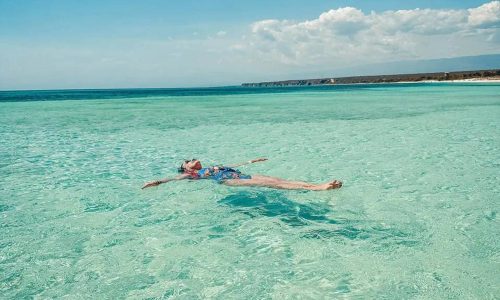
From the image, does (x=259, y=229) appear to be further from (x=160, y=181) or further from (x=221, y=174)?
(x=160, y=181)

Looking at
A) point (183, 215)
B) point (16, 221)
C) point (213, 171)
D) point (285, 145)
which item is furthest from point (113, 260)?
point (285, 145)

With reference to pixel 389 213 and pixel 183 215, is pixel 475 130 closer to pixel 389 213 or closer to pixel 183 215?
pixel 389 213

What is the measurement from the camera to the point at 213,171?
27.5ft

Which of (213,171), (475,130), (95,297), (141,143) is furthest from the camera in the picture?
(475,130)

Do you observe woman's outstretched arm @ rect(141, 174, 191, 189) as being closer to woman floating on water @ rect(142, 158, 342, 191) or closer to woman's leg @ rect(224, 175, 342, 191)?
woman floating on water @ rect(142, 158, 342, 191)

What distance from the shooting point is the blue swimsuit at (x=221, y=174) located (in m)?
8.03

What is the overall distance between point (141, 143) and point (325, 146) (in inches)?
272

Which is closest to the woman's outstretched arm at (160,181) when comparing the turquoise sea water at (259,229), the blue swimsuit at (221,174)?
the turquoise sea water at (259,229)

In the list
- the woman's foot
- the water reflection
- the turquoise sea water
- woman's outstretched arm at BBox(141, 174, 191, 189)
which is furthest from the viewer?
woman's outstretched arm at BBox(141, 174, 191, 189)

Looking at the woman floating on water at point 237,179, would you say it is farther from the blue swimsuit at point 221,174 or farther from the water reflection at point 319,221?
the water reflection at point 319,221

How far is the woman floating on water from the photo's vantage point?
7.16 m

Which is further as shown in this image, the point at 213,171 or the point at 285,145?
the point at 285,145

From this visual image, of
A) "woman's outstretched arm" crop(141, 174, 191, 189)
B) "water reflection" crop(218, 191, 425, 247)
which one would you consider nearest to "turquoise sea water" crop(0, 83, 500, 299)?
"water reflection" crop(218, 191, 425, 247)

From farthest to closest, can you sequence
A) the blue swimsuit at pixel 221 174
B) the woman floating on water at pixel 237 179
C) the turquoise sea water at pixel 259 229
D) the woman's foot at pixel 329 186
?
1. the blue swimsuit at pixel 221 174
2. the woman floating on water at pixel 237 179
3. the woman's foot at pixel 329 186
4. the turquoise sea water at pixel 259 229
